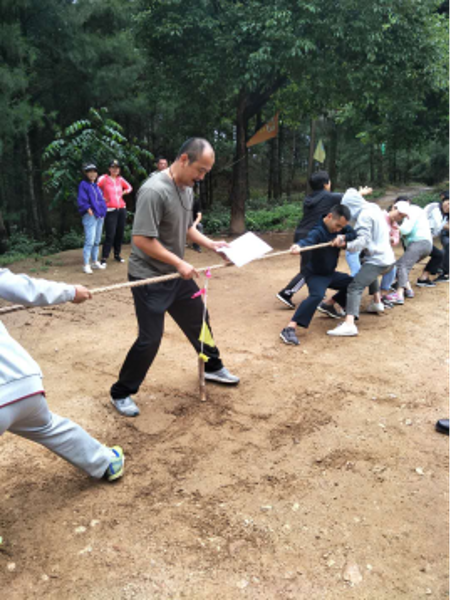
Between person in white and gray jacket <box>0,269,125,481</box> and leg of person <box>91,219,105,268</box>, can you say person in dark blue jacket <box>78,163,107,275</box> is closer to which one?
leg of person <box>91,219,105,268</box>

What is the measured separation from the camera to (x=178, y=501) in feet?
8.97

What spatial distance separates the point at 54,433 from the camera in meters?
2.44

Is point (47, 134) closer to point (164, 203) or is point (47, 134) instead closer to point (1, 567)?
point (164, 203)

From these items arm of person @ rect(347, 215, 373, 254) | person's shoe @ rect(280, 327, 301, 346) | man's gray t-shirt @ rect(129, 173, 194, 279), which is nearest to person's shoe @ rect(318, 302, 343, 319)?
arm of person @ rect(347, 215, 373, 254)

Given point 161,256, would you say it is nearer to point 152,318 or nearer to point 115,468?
point 152,318

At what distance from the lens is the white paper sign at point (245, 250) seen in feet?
12.0

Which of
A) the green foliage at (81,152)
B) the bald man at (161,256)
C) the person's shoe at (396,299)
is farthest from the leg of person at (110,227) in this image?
the bald man at (161,256)

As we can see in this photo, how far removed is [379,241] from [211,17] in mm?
6707

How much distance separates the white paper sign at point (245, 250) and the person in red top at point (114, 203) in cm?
492

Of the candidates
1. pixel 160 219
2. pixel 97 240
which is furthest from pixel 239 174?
pixel 160 219

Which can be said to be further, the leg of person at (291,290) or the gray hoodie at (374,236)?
the leg of person at (291,290)

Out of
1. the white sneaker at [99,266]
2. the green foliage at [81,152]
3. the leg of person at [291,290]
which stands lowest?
the leg of person at [291,290]

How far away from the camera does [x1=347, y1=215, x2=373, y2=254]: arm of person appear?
5.38 m

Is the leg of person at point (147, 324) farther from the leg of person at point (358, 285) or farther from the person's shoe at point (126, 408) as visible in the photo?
the leg of person at point (358, 285)
